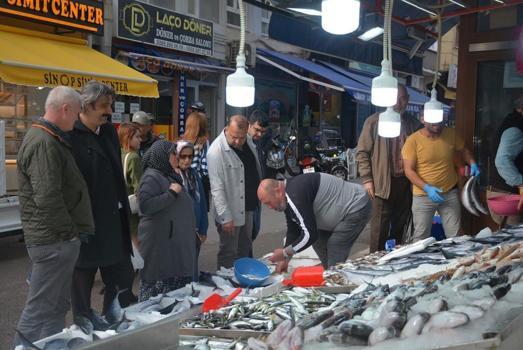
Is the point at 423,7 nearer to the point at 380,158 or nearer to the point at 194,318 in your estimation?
the point at 380,158

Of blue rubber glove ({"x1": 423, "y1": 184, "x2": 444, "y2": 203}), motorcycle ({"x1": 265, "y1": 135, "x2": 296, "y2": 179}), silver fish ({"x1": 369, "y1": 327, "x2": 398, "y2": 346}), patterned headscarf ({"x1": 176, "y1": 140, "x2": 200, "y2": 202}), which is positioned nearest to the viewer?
silver fish ({"x1": 369, "y1": 327, "x2": 398, "y2": 346})

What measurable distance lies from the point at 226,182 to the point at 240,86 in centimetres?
205

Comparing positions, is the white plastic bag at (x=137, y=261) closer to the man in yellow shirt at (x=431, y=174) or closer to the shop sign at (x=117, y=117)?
the man in yellow shirt at (x=431, y=174)

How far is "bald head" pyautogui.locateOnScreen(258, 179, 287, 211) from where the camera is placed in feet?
14.3

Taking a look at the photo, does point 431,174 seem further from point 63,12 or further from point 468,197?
point 63,12

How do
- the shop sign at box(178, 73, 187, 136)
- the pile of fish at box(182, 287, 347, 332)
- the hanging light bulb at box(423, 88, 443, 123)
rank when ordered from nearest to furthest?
the pile of fish at box(182, 287, 347, 332), the hanging light bulb at box(423, 88, 443, 123), the shop sign at box(178, 73, 187, 136)

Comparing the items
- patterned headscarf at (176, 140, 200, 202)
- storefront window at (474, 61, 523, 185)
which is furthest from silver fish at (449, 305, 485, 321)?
storefront window at (474, 61, 523, 185)

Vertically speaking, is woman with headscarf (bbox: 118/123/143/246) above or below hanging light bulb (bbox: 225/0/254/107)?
below

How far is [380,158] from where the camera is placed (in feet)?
20.3

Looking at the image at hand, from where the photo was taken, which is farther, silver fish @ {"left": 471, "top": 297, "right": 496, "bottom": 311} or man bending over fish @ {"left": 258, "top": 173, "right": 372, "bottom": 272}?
man bending over fish @ {"left": 258, "top": 173, "right": 372, "bottom": 272}

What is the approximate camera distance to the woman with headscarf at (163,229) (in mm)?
4371

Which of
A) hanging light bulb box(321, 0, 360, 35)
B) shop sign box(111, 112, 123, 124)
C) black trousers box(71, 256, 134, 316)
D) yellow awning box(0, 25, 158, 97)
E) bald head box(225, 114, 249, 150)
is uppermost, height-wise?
yellow awning box(0, 25, 158, 97)

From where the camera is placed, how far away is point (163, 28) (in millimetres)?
13703

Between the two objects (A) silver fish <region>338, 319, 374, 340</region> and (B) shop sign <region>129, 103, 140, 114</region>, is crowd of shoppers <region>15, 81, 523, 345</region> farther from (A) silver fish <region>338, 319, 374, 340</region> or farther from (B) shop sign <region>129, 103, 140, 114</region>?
(B) shop sign <region>129, 103, 140, 114</region>
